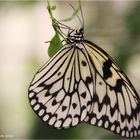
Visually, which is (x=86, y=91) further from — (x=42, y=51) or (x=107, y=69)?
(x=42, y=51)

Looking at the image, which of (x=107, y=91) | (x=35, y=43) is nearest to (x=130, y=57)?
(x=35, y=43)

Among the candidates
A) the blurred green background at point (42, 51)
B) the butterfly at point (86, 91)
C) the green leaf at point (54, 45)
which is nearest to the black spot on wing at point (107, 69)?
the butterfly at point (86, 91)

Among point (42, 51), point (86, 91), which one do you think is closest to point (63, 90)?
point (86, 91)

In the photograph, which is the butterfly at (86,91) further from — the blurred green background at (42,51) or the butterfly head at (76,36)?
the blurred green background at (42,51)

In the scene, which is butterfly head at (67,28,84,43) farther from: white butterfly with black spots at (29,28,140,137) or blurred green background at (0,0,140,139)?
blurred green background at (0,0,140,139)

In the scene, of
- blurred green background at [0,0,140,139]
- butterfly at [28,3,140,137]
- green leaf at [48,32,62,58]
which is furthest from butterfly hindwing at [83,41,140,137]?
blurred green background at [0,0,140,139]
